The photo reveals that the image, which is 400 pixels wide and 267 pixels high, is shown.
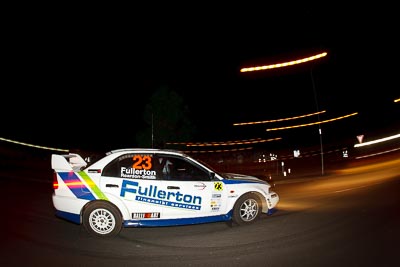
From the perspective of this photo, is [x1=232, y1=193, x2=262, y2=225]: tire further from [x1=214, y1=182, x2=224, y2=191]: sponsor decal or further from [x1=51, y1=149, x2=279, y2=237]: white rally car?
[x1=214, y1=182, x2=224, y2=191]: sponsor decal

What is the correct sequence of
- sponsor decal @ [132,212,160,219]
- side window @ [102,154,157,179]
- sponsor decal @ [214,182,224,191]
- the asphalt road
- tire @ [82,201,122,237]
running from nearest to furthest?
the asphalt road < tire @ [82,201,122,237] < sponsor decal @ [132,212,160,219] < side window @ [102,154,157,179] < sponsor decal @ [214,182,224,191]

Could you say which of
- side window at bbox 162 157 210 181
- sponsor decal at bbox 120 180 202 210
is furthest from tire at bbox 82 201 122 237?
side window at bbox 162 157 210 181

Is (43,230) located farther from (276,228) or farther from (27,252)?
(276,228)

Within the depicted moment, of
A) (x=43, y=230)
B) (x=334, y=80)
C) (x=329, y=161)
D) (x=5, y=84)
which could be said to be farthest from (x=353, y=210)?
(x=334, y=80)

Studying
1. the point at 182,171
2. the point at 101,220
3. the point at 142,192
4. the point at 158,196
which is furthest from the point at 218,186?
the point at 101,220

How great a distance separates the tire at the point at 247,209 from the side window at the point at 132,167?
1.78 meters

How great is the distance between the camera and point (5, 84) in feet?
95.0

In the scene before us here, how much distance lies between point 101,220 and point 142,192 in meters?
0.90

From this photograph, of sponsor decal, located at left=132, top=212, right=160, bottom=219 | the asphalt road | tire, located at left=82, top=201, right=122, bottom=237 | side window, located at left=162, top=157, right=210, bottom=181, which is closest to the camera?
the asphalt road

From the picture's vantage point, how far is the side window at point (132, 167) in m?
8.20

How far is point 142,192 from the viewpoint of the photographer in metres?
8.15

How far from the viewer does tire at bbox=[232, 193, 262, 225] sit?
28.3 feet

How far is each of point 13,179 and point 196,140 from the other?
14643 mm

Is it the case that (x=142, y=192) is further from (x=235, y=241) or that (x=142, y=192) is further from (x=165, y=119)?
(x=165, y=119)
